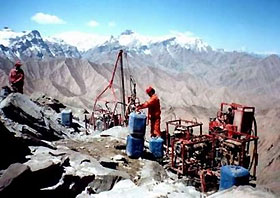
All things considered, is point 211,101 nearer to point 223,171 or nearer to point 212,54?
point 223,171

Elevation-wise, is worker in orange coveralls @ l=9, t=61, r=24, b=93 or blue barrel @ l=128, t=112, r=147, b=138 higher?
worker in orange coveralls @ l=9, t=61, r=24, b=93

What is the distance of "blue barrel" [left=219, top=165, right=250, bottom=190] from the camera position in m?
7.51

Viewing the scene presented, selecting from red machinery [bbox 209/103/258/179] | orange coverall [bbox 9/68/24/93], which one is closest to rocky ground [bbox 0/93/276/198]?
red machinery [bbox 209/103/258/179]

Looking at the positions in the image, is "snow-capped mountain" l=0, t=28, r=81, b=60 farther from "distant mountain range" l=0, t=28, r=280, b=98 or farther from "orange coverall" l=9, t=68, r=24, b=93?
"orange coverall" l=9, t=68, r=24, b=93

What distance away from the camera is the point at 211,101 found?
206 feet

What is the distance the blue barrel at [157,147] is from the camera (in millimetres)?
10084

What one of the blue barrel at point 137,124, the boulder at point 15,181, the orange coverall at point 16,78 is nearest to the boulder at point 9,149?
the boulder at point 15,181

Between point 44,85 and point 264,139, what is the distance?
4309 centimetres

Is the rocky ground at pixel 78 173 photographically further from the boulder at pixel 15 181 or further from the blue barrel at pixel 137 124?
the blue barrel at pixel 137 124

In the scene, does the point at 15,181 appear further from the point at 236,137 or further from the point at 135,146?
the point at 236,137

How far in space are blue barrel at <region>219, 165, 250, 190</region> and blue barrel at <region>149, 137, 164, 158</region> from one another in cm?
262

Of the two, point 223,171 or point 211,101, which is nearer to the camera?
point 223,171

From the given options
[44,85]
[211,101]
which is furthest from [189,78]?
[44,85]

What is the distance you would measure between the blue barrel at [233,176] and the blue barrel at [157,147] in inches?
103
